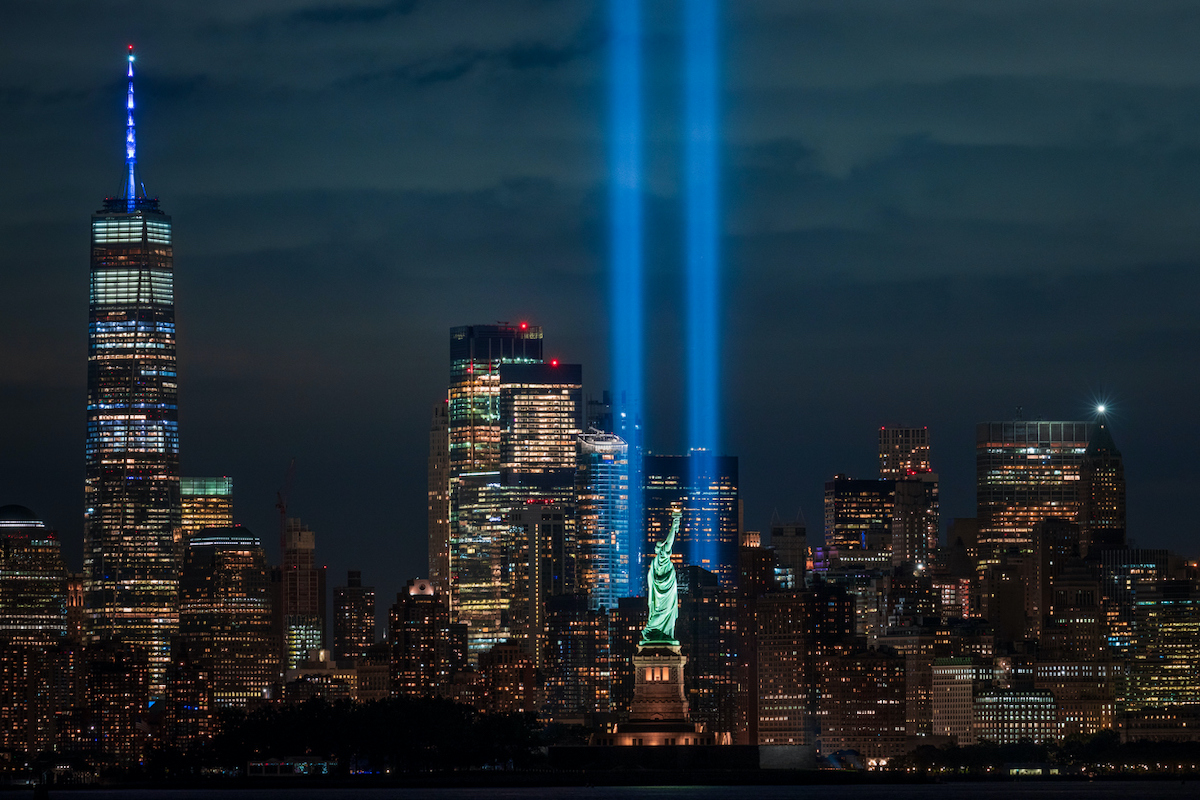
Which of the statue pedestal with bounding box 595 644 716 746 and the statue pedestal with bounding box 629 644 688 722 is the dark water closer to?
the statue pedestal with bounding box 595 644 716 746

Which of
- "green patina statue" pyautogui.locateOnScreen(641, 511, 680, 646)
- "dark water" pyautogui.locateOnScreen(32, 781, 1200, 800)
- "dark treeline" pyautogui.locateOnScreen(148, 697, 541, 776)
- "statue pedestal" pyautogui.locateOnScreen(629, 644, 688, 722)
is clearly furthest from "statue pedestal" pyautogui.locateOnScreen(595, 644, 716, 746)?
"dark treeline" pyautogui.locateOnScreen(148, 697, 541, 776)

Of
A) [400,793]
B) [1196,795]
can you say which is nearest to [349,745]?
[400,793]

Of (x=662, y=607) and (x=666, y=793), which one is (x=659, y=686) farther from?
(x=666, y=793)

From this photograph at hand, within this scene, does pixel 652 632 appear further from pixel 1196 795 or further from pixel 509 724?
pixel 1196 795

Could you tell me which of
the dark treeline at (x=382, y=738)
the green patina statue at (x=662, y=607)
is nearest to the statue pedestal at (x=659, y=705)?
the green patina statue at (x=662, y=607)

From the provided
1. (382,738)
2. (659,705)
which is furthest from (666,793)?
(382,738)

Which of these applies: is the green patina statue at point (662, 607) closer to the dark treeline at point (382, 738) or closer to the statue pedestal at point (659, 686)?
the statue pedestal at point (659, 686)
